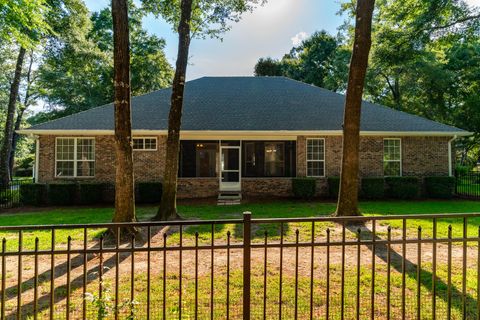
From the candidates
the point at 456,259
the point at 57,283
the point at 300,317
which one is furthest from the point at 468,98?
the point at 57,283

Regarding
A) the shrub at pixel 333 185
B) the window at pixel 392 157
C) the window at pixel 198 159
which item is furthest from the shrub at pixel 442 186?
the window at pixel 198 159

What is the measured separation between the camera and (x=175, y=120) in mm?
9703

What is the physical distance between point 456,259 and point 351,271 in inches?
96.6

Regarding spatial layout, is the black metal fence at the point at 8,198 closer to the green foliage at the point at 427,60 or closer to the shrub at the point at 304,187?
the shrub at the point at 304,187

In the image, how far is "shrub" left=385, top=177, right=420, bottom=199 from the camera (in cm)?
1430

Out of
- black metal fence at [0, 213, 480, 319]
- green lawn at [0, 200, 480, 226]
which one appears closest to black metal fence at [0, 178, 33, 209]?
green lawn at [0, 200, 480, 226]

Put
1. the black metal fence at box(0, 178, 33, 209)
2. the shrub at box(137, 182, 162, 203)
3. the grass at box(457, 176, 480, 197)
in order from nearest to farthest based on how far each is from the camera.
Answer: the black metal fence at box(0, 178, 33, 209) < the shrub at box(137, 182, 162, 203) < the grass at box(457, 176, 480, 197)

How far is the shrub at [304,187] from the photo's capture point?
1404 centimetres

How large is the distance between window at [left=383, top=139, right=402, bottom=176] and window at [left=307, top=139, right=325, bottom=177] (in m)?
3.15

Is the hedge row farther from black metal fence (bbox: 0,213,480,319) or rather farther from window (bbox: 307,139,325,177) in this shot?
window (bbox: 307,139,325,177)

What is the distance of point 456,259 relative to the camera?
593 cm

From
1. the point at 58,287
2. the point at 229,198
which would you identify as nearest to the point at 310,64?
the point at 229,198

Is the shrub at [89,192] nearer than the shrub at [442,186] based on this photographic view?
Yes

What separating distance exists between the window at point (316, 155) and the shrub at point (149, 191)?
7.42 meters
